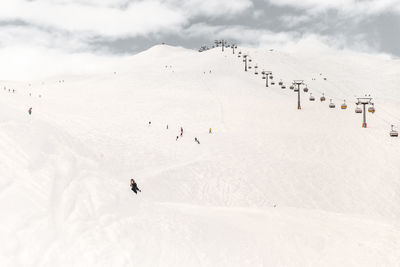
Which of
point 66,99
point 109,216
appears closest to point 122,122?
point 66,99

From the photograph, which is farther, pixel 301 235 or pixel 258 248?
pixel 301 235

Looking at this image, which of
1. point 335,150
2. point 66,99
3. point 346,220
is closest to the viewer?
point 346,220

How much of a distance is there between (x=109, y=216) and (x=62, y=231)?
217 cm

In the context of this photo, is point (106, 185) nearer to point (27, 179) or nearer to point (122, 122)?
point (27, 179)

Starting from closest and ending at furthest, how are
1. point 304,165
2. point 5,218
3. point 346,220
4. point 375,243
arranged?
point 5,218 < point 375,243 < point 346,220 < point 304,165

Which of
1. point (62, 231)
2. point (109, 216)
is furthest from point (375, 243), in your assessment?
point (62, 231)

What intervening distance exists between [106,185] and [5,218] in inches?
A: 216

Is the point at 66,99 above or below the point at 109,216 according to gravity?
above

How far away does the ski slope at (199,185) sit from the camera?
41.7 feet

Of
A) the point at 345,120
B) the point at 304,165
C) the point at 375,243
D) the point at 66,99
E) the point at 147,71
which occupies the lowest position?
the point at 375,243

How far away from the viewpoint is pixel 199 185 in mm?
23625

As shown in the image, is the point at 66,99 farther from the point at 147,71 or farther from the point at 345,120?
the point at 345,120

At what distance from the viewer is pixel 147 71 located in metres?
80.6

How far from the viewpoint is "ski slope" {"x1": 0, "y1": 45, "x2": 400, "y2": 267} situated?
12.7 meters
